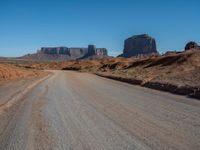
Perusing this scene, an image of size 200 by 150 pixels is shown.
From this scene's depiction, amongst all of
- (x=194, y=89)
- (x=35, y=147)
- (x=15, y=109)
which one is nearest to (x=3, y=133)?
(x=35, y=147)

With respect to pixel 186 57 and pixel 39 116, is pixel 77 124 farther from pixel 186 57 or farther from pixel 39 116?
pixel 186 57

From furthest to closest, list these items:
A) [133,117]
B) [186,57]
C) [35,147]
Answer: [186,57], [133,117], [35,147]

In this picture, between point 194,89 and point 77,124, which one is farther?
point 194,89

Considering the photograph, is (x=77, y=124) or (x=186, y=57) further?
(x=186, y=57)

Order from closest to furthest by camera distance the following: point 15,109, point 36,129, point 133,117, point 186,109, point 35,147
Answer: point 35,147, point 36,129, point 133,117, point 186,109, point 15,109

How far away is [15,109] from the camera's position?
575 inches

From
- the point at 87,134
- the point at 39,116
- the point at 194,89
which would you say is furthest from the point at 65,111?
→ the point at 194,89

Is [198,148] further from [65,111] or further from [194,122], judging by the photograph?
[65,111]

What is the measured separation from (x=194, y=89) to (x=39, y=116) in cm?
1107

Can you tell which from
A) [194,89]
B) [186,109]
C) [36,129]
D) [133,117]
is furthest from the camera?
[194,89]

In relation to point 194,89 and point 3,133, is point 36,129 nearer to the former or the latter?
point 3,133

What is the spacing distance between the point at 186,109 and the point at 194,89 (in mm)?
7343

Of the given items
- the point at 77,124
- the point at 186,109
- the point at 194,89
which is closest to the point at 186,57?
the point at 194,89

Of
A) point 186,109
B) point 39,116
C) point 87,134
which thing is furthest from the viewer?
point 186,109
